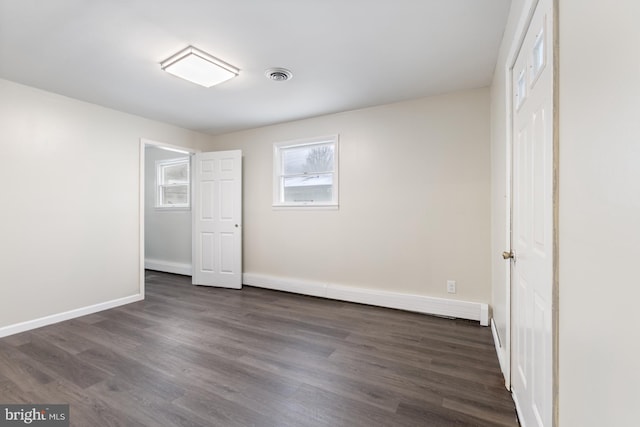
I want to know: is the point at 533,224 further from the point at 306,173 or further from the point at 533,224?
the point at 306,173

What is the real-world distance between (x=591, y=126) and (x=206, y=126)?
14.9 feet

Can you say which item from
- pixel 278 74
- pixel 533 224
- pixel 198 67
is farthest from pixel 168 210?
pixel 533 224

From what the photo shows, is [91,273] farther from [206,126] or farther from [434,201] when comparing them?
[434,201]

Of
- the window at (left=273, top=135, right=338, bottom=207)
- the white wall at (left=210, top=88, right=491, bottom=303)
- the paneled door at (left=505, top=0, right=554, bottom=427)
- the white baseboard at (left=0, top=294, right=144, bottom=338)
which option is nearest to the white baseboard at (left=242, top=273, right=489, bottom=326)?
the white wall at (left=210, top=88, right=491, bottom=303)

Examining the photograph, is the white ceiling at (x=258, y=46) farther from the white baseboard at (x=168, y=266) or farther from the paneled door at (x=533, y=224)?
the white baseboard at (x=168, y=266)

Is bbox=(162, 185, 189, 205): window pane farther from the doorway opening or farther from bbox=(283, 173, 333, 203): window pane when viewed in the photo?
bbox=(283, 173, 333, 203): window pane

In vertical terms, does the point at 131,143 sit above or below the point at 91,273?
above

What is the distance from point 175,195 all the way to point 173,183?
234mm

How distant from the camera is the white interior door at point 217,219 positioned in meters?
4.41

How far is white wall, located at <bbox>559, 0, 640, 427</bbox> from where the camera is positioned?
1.88 feet

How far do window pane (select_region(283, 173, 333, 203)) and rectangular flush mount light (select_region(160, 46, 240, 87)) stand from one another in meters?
1.76

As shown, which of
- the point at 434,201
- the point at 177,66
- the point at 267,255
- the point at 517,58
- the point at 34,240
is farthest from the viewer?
the point at 267,255

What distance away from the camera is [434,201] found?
3.22 m

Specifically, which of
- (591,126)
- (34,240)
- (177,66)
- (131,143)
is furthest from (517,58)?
(34,240)
